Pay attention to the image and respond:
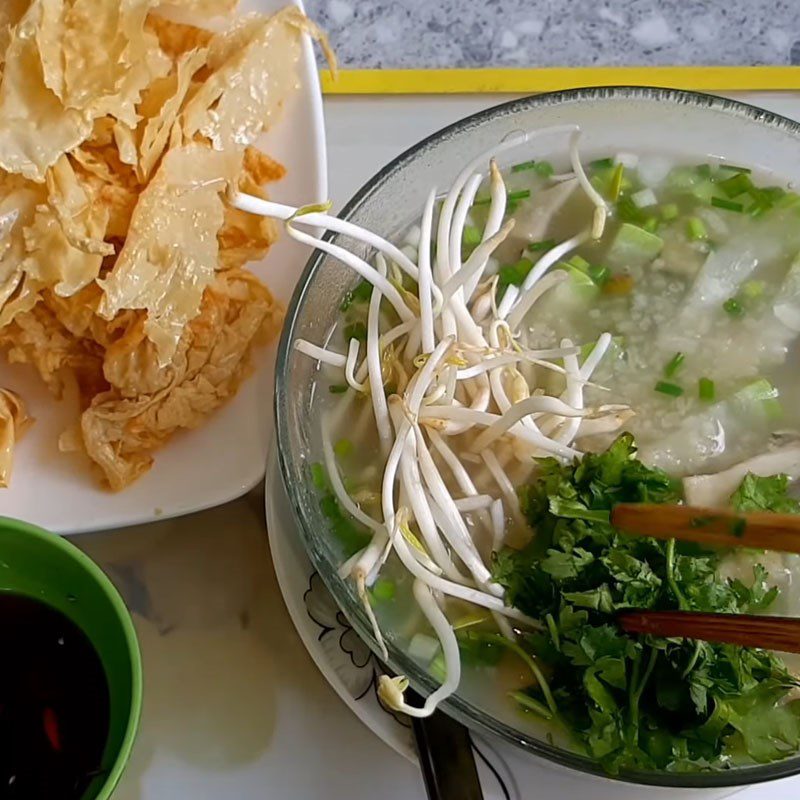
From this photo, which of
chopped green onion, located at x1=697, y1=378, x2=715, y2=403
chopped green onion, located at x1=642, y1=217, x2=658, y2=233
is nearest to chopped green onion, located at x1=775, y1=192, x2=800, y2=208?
chopped green onion, located at x1=642, y1=217, x2=658, y2=233

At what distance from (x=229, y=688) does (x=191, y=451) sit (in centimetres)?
28

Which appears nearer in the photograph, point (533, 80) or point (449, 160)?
point (449, 160)

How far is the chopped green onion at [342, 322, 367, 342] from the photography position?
1.17 meters

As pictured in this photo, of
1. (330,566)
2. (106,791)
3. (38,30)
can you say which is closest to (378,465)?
(330,566)

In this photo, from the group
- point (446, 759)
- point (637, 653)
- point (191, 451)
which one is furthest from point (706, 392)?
point (191, 451)

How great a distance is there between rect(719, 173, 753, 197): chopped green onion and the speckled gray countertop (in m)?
0.32

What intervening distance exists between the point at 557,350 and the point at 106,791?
0.61m

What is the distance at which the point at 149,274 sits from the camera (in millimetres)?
1113

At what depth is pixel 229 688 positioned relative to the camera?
1159mm

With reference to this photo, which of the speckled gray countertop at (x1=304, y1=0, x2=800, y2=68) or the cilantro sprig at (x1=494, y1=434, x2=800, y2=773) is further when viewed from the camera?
the speckled gray countertop at (x1=304, y1=0, x2=800, y2=68)

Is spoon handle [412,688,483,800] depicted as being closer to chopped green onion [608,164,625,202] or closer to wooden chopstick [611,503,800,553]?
wooden chopstick [611,503,800,553]

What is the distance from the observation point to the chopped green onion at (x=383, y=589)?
105 centimetres

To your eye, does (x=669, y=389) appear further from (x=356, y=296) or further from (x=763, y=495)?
(x=356, y=296)

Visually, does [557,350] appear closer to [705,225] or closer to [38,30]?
[705,225]
